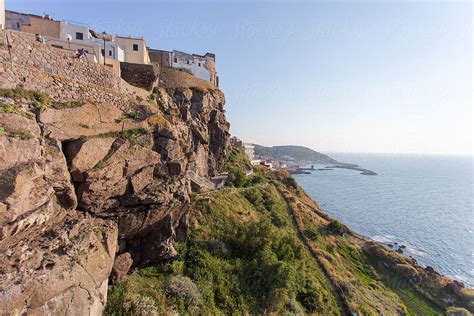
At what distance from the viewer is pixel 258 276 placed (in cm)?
1719

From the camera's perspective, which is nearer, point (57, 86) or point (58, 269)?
point (58, 269)

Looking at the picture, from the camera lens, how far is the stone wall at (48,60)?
1035 centimetres

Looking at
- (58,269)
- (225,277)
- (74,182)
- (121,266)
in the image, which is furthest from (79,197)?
(225,277)

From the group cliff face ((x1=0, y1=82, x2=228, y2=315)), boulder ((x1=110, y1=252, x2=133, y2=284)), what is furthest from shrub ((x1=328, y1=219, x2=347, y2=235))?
boulder ((x1=110, y1=252, x2=133, y2=284))

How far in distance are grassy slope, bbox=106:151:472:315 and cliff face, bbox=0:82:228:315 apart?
160 centimetres

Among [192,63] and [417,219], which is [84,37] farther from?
[417,219]

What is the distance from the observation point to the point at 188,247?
1780 cm

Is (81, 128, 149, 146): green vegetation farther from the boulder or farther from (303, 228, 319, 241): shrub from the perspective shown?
(303, 228, 319, 241): shrub

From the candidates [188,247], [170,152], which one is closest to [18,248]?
[170,152]

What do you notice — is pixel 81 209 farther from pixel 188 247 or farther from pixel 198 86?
pixel 198 86

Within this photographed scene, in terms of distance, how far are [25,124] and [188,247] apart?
1245 cm

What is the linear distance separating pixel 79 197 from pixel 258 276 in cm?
1238

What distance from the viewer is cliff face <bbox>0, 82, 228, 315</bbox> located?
769 cm

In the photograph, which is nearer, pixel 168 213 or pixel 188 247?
pixel 168 213
